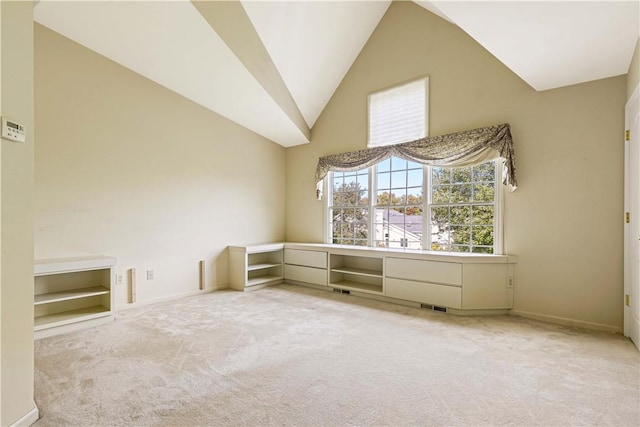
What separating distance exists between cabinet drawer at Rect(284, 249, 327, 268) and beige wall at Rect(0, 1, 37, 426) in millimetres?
3672

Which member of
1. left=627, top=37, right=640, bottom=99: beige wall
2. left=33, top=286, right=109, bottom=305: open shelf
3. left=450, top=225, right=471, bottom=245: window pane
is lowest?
left=33, top=286, right=109, bottom=305: open shelf

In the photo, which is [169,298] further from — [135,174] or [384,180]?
[384,180]

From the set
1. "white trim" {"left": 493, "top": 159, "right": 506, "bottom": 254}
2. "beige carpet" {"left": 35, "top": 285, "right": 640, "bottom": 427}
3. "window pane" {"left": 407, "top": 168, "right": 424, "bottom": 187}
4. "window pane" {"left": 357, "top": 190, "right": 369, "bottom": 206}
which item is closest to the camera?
"beige carpet" {"left": 35, "top": 285, "right": 640, "bottom": 427}

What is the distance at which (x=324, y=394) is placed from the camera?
6.70 feet

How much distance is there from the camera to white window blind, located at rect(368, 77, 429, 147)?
4.49 meters

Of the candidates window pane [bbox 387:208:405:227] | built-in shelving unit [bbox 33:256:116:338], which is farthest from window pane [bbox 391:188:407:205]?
built-in shelving unit [bbox 33:256:116:338]

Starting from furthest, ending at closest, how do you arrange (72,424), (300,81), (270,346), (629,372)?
(300,81)
(270,346)
(629,372)
(72,424)

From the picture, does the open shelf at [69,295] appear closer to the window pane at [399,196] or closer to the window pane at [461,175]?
the window pane at [399,196]

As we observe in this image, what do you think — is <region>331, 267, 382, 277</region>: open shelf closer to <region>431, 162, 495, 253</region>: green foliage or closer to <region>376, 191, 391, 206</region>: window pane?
<region>431, 162, 495, 253</region>: green foliage

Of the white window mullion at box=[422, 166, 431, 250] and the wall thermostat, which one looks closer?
the wall thermostat

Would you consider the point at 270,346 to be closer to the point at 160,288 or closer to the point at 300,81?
the point at 160,288

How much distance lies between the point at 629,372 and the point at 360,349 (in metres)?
2.01

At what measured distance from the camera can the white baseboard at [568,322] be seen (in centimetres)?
319

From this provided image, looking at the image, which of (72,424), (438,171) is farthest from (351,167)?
(72,424)
